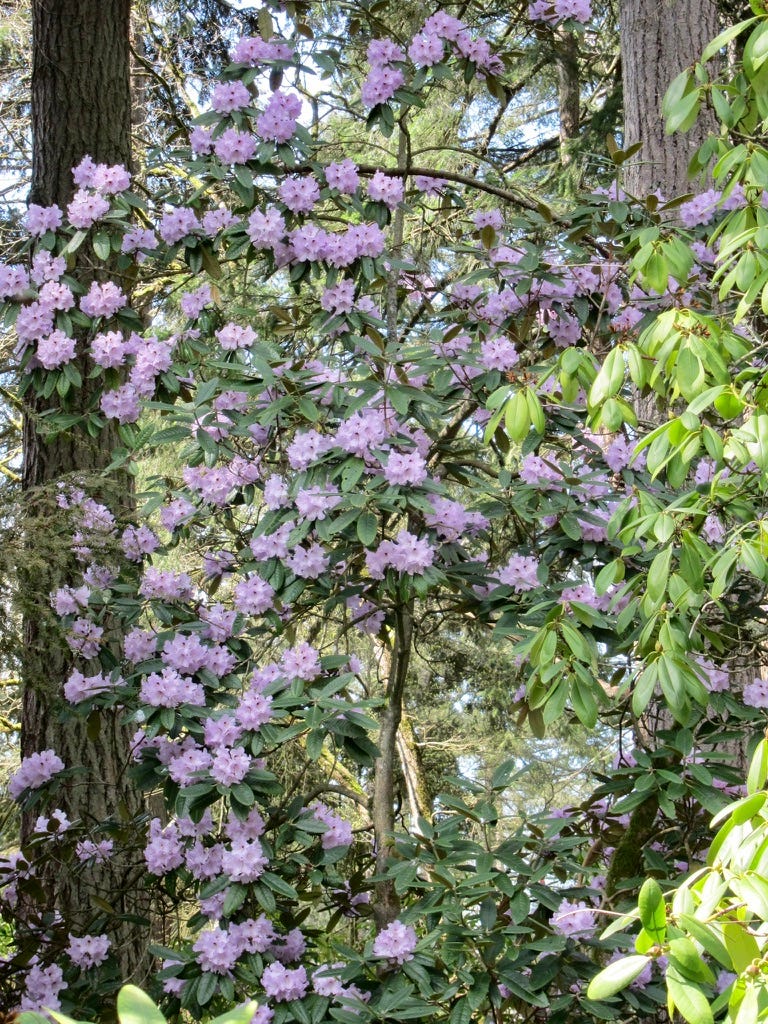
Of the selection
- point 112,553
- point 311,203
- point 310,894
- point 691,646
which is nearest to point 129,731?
point 112,553

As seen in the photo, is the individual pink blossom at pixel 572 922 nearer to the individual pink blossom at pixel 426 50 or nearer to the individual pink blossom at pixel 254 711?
the individual pink blossom at pixel 254 711

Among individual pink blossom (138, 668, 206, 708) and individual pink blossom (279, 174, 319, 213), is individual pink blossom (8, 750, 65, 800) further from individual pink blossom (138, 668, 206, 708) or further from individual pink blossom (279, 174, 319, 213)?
individual pink blossom (279, 174, 319, 213)

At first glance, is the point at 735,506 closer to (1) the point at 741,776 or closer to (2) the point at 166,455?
(1) the point at 741,776

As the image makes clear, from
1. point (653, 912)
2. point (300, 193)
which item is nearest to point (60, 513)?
point (300, 193)

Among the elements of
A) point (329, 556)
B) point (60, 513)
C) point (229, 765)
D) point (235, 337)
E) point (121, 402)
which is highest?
point (235, 337)

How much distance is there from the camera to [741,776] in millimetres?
2510

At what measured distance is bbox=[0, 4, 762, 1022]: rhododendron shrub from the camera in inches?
94.3

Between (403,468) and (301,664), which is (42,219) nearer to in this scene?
(403,468)

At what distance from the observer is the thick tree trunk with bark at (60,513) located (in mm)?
2814

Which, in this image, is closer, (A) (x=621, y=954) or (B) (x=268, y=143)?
(A) (x=621, y=954)

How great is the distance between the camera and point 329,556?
2590mm

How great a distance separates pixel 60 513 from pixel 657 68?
2626mm

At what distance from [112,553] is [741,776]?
1.54 m

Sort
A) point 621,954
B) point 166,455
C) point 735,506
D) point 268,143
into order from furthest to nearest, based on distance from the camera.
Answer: point 166,455 → point 268,143 → point 621,954 → point 735,506
